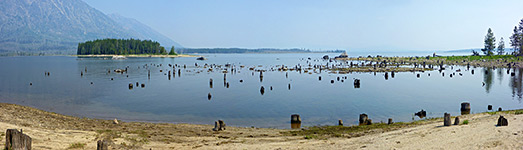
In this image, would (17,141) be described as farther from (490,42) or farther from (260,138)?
(490,42)

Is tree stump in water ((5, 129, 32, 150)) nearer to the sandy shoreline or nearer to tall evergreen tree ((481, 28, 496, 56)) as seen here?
the sandy shoreline

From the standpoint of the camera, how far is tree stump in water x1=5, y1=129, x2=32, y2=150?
1279 cm

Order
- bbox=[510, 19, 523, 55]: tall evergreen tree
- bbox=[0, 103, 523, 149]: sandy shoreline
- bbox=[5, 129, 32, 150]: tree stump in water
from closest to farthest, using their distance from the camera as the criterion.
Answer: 1. bbox=[5, 129, 32, 150]: tree stump in water
2. bbox=[0, 103, 523, 149]: sandy shoreline
3. bbox=[510, 19, 523, 55]: tall evergreen tree

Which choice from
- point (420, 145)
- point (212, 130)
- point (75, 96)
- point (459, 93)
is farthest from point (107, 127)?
point (459, 93)

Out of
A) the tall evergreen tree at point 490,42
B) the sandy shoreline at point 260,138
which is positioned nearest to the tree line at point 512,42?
the tall evergreen tree at point 490,42

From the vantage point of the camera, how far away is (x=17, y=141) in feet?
42.1

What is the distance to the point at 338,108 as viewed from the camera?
116 feet

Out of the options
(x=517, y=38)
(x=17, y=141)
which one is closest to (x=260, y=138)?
(x=17, y=141)

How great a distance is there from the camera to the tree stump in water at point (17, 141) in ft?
42.0

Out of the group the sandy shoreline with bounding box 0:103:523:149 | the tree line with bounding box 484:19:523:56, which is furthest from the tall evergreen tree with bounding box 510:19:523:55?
the sandy shoreline with bounding box 0:103:523:149

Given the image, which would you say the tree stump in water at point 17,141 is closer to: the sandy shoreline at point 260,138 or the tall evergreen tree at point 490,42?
the sandy shoreline at point 260,138

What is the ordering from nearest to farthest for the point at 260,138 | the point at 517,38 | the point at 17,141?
the point at 17,141
the point at 260,138
the point at 517,38

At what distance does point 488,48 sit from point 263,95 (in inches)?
5357

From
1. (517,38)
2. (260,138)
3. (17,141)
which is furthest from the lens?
(517,38)
